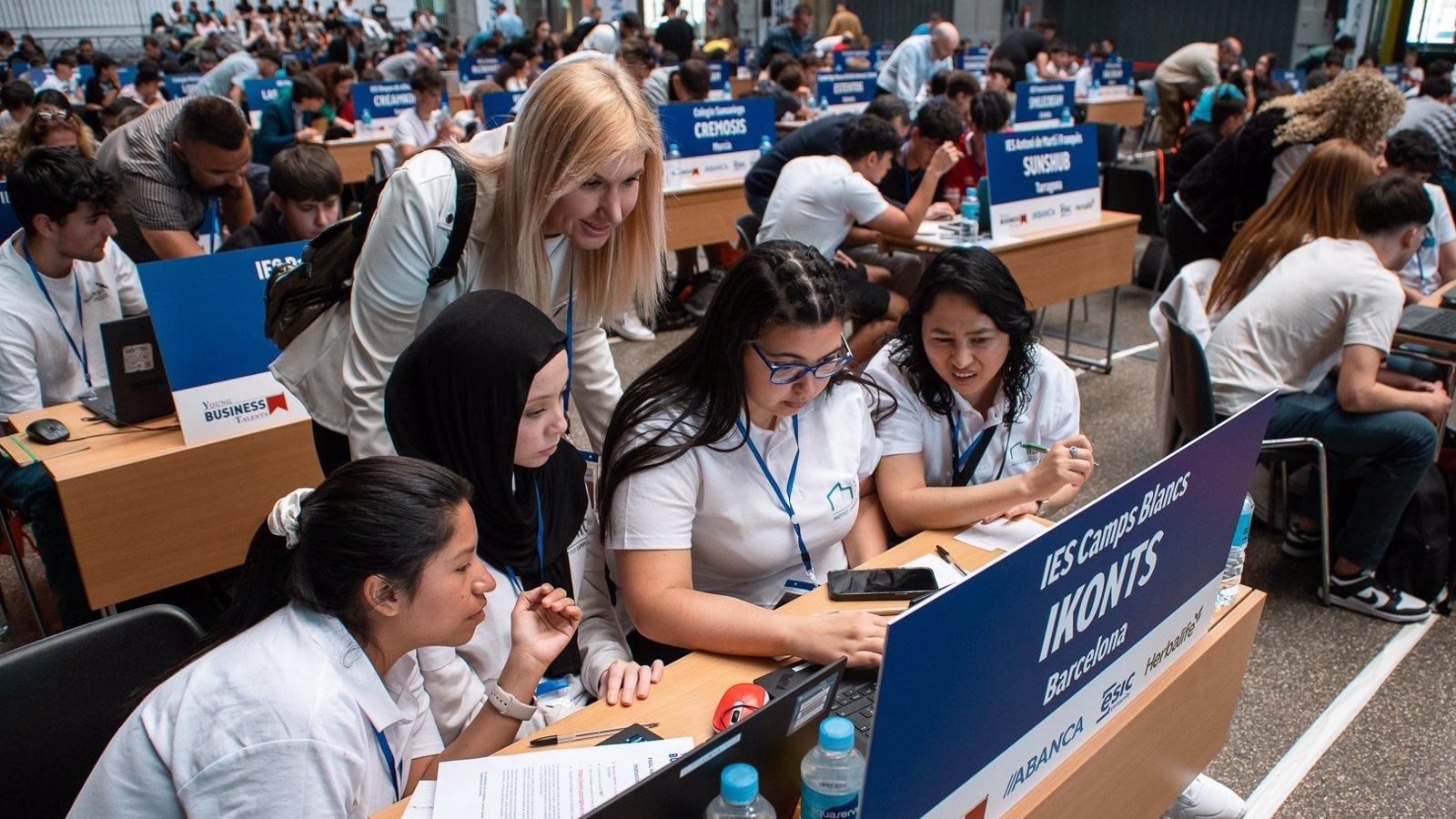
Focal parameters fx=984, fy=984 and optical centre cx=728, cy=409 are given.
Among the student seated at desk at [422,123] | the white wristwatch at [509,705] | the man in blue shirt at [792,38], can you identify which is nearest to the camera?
the white wristwatch at [509,705]

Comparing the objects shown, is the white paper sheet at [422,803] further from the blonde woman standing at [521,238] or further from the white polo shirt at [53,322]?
the white polo shirt at [53,322]

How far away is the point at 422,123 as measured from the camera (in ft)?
21.6

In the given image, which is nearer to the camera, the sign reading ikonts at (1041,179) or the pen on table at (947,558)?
the pen on table at (947,558)

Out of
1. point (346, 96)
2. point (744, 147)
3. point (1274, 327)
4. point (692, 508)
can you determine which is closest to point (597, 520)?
point (692, 508)

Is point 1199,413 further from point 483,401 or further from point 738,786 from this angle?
point 738,786

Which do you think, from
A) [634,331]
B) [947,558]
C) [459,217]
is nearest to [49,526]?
[459,217]

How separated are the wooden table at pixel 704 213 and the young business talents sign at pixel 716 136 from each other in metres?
0.13

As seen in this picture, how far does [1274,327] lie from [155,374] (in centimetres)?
310

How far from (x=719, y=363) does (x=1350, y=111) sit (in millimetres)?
3396

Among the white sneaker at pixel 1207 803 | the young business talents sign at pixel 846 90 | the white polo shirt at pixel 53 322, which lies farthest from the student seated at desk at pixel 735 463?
the young business talents sign at pixel 846 90

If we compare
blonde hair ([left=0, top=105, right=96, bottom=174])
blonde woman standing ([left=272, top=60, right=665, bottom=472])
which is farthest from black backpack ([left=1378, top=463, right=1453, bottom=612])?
blonde hair ([left=0, top=105, right=96, bottom=174])

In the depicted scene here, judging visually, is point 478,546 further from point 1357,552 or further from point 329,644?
point 1357,552

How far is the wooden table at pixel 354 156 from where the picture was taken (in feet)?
23.5

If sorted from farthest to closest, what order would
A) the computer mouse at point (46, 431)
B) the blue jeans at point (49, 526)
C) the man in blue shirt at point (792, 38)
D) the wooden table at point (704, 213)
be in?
Result: the man in blue shirt at point (792, 38)
the wooden table at point (704, 213)
the computer mouse at point (46, 431)
the blue jeans at point (49, 526)
